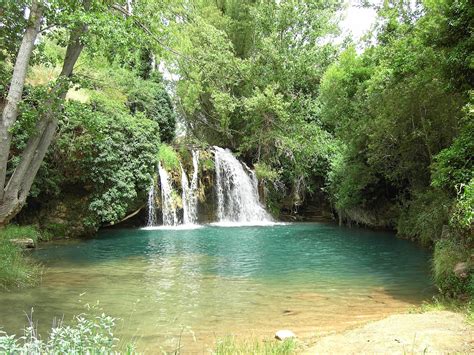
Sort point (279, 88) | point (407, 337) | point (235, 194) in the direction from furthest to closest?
point (279, 88) → point (235, 194) → point (407, 337)

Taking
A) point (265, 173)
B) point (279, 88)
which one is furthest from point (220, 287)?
point (279, 88)

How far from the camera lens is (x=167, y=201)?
22203mm

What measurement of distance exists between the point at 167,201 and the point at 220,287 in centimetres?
1392

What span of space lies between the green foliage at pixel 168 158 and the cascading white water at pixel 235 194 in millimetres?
3103

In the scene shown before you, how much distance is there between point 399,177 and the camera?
18.9 m

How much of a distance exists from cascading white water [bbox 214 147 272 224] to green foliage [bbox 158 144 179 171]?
3.10 m

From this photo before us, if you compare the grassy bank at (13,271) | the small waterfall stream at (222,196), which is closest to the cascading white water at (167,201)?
the small waterfall stream at (222,196)

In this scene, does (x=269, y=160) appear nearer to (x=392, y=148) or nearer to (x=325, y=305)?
(x=392, y=148)

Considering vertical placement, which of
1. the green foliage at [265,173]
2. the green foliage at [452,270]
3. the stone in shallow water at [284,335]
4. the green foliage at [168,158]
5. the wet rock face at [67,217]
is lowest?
the stone in shallow water at [284,335]

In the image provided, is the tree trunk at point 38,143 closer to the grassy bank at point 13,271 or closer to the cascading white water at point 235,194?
the grassy bank at point 13,271

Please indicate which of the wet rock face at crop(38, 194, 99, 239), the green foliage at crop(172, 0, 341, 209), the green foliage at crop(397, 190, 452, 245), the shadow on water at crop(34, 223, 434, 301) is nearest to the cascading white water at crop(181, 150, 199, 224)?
the shadow on water at crop(34, 223, 434, 301)

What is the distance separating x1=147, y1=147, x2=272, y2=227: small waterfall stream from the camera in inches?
877

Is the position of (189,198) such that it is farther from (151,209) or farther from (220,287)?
(220,287)

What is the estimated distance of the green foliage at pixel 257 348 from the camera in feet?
14.8
